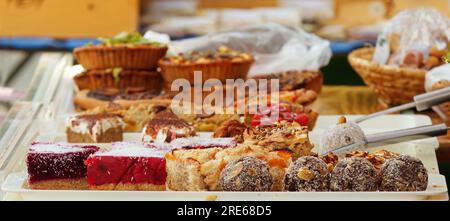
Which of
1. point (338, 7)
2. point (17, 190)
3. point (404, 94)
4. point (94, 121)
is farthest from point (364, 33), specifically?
point (17, 190)

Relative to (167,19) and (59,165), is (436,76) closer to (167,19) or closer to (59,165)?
(59,165)

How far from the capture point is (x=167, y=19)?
17.7 feet

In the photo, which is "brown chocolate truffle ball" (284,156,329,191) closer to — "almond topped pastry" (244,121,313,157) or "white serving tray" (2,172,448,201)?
"white serving tray" (2,172,448,201)

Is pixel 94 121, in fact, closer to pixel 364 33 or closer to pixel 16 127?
pixel 16 127

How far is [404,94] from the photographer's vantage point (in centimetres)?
305

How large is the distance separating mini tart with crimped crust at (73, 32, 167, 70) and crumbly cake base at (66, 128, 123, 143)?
898 millimetres

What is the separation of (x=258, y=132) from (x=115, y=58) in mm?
1285

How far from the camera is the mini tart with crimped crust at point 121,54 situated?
3.21 meters

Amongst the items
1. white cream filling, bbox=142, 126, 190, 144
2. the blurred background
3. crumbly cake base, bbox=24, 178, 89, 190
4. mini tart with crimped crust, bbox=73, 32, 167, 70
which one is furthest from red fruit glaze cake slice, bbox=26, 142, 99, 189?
the blurred background

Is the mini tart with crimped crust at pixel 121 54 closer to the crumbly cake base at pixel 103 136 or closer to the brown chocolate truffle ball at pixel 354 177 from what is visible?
the crumbly cake base at pixel 103 136

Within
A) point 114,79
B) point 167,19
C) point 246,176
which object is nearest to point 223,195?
point 246,176

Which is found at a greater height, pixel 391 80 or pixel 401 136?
pixel 401 136

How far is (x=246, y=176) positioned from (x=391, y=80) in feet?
4.58
